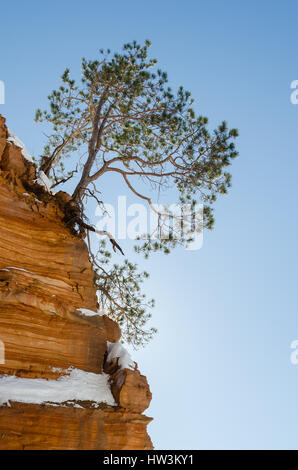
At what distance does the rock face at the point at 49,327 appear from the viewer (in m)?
7.62

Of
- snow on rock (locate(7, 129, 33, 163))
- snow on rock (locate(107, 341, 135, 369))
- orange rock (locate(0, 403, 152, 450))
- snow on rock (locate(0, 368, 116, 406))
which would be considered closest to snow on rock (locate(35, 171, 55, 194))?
snow on rock (locate(7, 129, 33, 163))

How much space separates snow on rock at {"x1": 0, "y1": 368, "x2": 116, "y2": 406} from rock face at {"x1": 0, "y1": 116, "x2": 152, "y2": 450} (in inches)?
5.1

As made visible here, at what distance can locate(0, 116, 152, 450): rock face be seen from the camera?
7621 mm

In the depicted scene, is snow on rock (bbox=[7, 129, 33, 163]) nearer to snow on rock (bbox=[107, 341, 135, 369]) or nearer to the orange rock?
snow on rock (bbox=[107, 341, 135, 369])

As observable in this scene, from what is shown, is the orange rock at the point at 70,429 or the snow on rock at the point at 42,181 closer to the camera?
the orange rock at the point at 70,429

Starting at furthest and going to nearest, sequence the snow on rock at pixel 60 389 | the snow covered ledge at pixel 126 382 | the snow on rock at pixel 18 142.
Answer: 1. the snow on rock at pixel 18 142
2. the snow covered ledge at pixel 126 382
3. the snow on rock at pixel 60 389

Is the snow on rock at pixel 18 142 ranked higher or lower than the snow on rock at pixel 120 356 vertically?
higher

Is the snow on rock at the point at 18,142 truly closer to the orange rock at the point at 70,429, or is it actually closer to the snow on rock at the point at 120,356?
the snow on rock at the point at 120,356

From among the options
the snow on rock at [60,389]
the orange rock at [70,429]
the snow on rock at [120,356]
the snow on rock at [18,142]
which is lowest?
the orange rock at [70,429]

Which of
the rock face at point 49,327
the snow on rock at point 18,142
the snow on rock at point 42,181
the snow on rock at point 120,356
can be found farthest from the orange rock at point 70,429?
the snow on rock at point 18,142

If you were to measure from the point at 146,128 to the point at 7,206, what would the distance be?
6.15 meters

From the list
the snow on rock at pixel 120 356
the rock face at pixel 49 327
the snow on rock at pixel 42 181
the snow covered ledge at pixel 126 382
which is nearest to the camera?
the rock face at pixel 49 327

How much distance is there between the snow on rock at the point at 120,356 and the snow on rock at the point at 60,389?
44cm
